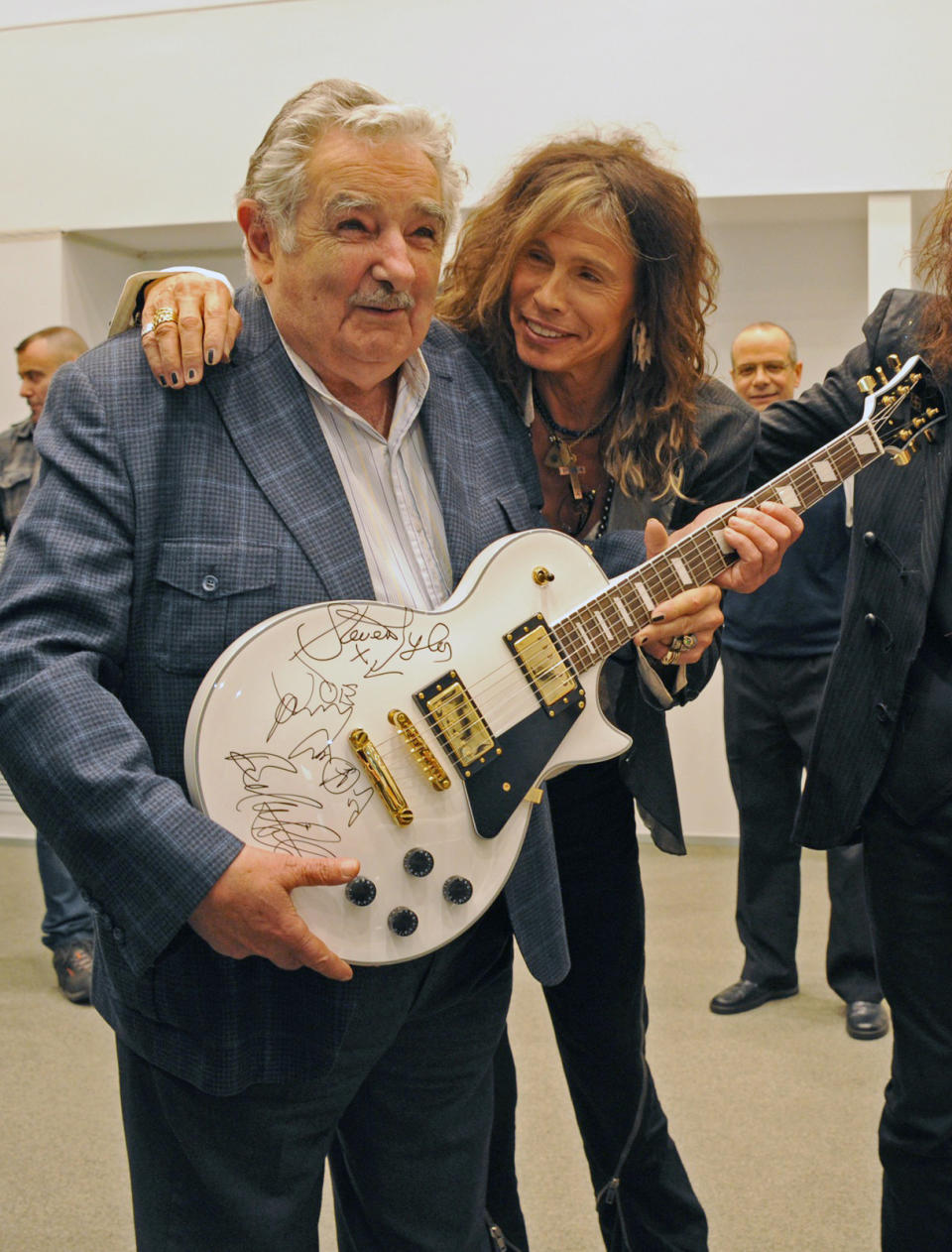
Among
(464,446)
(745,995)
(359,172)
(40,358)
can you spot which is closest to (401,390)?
(464,446)

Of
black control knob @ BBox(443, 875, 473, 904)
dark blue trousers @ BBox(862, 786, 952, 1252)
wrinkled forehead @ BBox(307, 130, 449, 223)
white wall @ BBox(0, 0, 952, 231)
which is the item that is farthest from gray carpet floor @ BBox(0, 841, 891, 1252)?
white wall @ BBox(0, 0, 952, 231)

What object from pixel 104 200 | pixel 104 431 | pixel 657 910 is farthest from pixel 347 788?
pixel 104 200

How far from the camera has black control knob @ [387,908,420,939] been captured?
4.12ft

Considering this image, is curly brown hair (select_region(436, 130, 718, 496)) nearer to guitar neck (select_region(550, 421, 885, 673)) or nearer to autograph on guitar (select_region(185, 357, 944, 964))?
guitar neck (select_region(550, 421, 885, 673))

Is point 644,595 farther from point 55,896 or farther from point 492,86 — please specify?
point 492,86

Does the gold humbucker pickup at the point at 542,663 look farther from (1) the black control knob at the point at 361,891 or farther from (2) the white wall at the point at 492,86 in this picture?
(2) the white wall at the point at 492,86

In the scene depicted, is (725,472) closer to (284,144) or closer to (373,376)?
(373,376)

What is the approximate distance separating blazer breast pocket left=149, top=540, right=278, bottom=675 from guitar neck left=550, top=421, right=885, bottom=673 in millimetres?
369

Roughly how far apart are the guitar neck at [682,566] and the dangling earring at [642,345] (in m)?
0.24

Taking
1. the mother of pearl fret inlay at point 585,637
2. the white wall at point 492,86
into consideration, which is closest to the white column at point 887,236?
the white wall at point 492,86

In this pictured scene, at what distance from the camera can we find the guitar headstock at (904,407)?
5.57 feet

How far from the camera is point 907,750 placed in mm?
1755

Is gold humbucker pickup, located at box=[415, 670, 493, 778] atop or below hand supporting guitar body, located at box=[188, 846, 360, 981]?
atop

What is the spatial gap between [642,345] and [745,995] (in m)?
2.39
